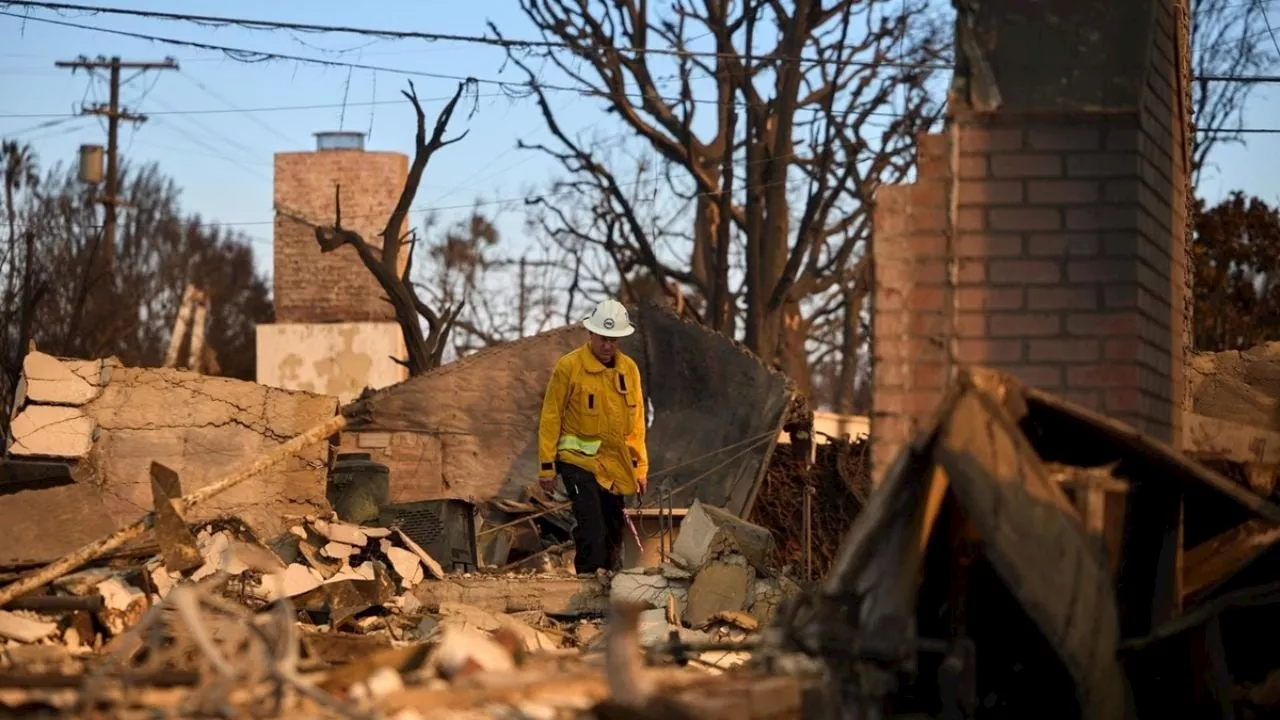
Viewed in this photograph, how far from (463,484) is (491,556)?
2960mm

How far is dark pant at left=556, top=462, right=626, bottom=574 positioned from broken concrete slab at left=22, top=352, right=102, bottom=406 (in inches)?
172

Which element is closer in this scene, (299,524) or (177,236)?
(299,524)

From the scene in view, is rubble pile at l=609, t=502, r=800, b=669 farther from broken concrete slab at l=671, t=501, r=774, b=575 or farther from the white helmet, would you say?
the white helmet

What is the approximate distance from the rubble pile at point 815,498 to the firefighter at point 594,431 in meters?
5.48

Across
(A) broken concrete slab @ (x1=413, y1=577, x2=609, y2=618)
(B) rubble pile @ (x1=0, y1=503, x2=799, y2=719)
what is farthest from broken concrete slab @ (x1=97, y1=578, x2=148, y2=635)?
(A) broken concrete slab @ (x1=413, y1=577, x2=609, y2=618)

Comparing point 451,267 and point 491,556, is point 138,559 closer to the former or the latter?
point 491,556

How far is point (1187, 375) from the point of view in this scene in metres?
7.73

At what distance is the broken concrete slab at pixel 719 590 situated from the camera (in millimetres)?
9227

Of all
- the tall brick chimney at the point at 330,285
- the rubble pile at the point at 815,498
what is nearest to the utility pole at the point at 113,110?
the tall brick chimney at the point at 330,285

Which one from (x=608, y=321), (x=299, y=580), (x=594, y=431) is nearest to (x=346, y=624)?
(x=299, y=580)

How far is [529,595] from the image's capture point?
9.69 m

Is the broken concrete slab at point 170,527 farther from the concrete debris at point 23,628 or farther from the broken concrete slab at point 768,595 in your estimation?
the broken concrete slab at point 768,595

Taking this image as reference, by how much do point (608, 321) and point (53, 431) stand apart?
4.92 m

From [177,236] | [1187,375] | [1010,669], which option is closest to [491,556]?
[1187,375]
